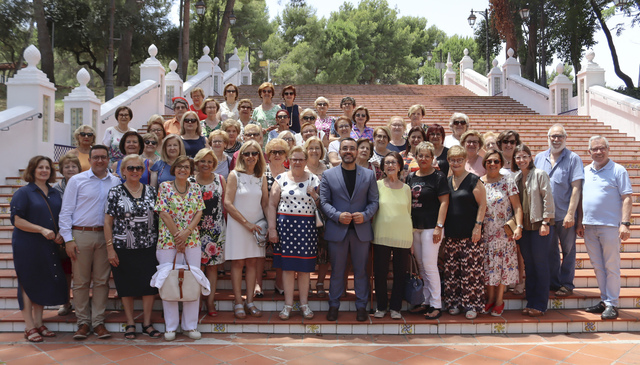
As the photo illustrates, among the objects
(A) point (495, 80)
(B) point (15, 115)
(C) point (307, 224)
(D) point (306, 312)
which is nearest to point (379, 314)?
(D) point (306, 312)

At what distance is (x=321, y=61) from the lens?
38.8 metres

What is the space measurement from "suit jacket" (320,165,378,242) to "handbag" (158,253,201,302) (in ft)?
4.48

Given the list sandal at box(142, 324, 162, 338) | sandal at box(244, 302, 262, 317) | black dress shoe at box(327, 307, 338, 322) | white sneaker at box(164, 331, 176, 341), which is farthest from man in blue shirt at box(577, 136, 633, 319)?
sandal at box(142, 324, 162, 338)

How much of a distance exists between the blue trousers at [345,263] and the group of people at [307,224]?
0.05ft

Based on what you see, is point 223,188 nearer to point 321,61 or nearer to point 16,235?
point 16,235

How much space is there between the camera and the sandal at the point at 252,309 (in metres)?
5.36

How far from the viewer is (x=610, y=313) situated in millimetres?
5273

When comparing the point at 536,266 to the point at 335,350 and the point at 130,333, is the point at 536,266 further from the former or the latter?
the point at 130,333

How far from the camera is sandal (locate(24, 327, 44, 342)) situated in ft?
16.1

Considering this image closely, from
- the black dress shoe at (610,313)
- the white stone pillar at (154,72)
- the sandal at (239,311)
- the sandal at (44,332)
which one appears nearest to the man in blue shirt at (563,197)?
the black dress shoe at (610,313)

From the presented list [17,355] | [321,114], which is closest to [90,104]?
[321,114]

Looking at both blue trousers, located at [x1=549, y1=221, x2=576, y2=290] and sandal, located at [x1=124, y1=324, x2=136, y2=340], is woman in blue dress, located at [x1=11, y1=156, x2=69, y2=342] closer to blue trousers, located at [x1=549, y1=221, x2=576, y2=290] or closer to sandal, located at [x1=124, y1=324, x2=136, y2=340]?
sandal, located at [x1=124, y1=324, x2=136, y2=340]

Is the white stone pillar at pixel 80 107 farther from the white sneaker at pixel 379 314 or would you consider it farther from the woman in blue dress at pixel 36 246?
the white sneaker at pixel 379 314

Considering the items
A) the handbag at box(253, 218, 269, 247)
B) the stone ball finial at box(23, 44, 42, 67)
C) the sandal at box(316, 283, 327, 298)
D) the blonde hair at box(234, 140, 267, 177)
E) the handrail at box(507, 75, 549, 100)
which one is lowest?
the sandal at box(316, 283, 327, 298)
